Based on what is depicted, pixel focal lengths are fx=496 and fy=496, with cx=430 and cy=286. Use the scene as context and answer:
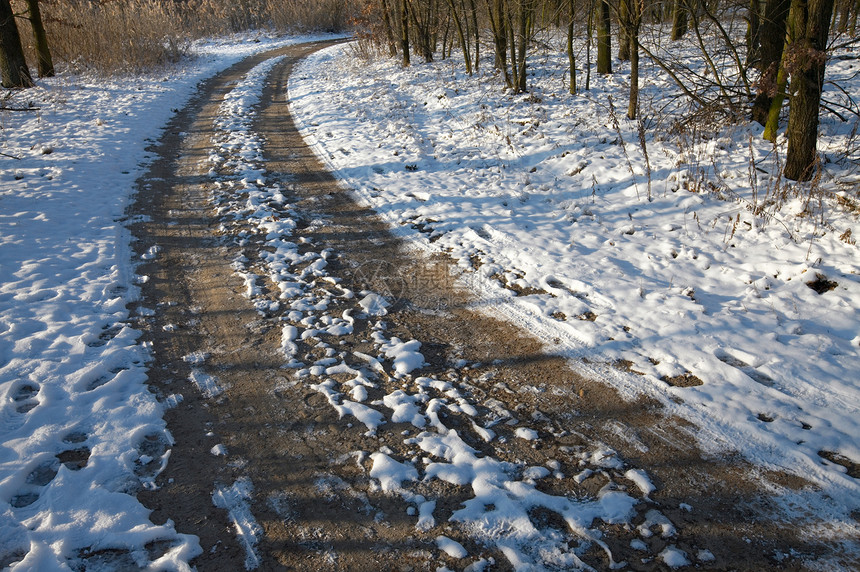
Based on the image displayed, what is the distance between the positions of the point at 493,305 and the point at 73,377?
11.2ft

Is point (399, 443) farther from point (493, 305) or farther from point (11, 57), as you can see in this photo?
point (11, 57)

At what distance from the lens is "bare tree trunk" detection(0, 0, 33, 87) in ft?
38.1

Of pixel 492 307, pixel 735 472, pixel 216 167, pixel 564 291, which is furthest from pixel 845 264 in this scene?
pixel 216 167

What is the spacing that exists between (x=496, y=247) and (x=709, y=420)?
9.64 ft

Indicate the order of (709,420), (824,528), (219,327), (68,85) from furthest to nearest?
(68,85) < (219,327) < (709,420) < (824,528)

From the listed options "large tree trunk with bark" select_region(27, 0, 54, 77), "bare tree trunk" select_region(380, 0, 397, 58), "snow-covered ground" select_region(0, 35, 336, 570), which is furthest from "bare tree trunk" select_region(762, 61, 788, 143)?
"large tree trunk with bark" select_region(27, 0, 54, 77)

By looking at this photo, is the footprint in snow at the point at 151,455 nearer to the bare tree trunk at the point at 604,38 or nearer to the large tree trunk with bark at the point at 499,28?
the large tree trunk with bark at the point at 499,28

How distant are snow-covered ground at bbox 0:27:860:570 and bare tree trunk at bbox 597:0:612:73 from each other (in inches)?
85.9

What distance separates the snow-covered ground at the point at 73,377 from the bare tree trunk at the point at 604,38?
9.35m

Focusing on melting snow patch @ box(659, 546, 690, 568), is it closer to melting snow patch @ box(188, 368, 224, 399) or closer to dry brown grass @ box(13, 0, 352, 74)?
melting snow patch @ box(188, 368, 224, 399)

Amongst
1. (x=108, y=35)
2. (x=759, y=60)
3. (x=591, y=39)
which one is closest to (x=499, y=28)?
(x=591, y=39)

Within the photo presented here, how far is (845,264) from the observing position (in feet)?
14.8

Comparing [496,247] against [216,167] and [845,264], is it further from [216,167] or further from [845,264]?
[216,167]

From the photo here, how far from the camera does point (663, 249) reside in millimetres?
5281
